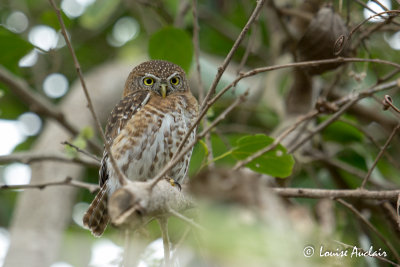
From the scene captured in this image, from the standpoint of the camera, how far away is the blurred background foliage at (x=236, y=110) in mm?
1188

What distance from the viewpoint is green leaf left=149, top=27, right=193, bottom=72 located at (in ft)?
11.8

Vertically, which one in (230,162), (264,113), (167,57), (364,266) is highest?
(167,57)

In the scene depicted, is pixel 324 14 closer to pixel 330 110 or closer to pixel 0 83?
pixel 330 110

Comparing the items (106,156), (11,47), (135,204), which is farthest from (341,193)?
(11,47)

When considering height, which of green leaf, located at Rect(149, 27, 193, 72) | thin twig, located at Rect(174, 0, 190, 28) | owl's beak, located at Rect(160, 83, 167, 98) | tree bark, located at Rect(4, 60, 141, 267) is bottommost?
tree bark, located at Rect(4, 60, 141, 267)

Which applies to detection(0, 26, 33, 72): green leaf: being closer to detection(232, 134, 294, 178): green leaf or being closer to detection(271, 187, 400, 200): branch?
detection(232, 134, 294, 178): green leaf

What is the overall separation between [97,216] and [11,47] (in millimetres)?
1315

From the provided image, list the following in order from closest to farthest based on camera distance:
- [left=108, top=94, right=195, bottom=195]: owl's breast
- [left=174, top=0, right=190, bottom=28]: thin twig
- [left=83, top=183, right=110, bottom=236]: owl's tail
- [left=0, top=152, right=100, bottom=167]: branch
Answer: [left=83, top=183, right=110, bottom=236]: owl's tail → [left=108, top=94, right=195, bottom=195]: owl's breast → [left=0, top=152, right=100, bottom=167]: branch → [left=174, top=0, right=190, bottom=28]: thin twig

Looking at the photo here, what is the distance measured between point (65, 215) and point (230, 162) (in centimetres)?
190

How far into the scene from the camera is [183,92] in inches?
163

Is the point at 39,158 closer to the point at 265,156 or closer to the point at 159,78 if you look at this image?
the point at 159,78

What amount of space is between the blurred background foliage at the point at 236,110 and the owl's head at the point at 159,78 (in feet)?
0.43

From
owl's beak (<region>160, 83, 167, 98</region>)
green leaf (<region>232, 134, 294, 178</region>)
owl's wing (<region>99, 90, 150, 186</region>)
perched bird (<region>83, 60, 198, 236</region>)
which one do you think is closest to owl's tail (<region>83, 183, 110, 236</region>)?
perched bird (<region>83, 60, 198, 236</region>)

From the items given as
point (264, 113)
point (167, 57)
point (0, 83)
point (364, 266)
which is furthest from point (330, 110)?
point (0, 83)
